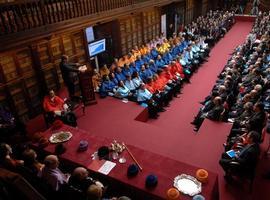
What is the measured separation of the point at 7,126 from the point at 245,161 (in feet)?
17.4

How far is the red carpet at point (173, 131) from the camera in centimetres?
612

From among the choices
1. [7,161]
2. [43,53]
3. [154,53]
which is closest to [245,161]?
[7,161]

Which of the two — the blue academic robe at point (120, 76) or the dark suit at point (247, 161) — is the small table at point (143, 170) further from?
the blue academic robe at point (120, 76)

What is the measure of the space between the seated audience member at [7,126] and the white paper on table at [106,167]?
268 cm

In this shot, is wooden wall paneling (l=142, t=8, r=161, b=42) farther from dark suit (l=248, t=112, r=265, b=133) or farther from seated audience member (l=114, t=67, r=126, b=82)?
dark suit (l=248, t=112, r=265, b=133)

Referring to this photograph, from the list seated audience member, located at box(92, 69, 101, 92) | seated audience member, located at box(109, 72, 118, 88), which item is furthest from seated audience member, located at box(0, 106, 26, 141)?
seated audience member, located at box(109, 72, 118, 88)

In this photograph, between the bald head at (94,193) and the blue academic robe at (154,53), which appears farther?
the blue academic robe at (154,53)

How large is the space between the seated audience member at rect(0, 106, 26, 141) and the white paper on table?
2.68 meters

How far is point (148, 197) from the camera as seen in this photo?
4.80 metres

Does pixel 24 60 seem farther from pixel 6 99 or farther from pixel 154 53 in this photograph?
pixel 154 53

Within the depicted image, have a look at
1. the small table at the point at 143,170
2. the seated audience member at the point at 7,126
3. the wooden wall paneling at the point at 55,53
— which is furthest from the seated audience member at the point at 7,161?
the wooden wall paneling at the point at 55,53

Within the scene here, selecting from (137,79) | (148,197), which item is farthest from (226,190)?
(137,79)

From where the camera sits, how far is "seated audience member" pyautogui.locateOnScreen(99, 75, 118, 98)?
9.02 m

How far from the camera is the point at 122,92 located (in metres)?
8.98
